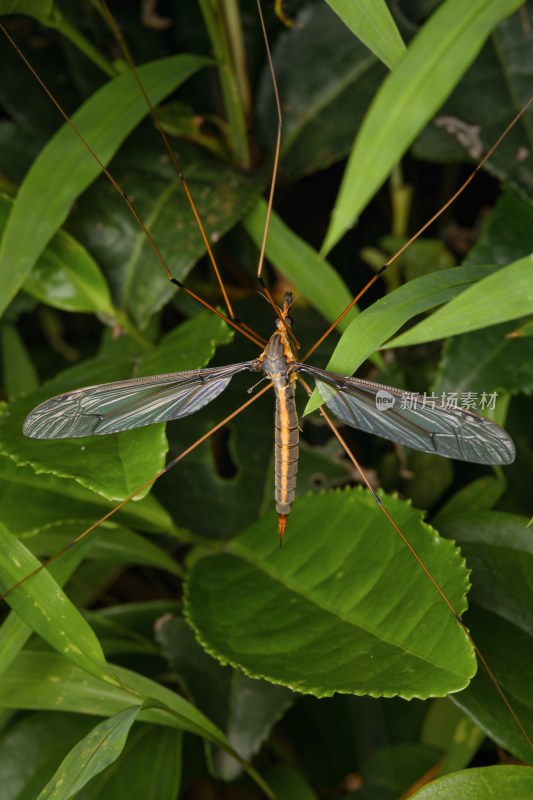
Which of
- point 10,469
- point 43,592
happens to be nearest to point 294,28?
point 10,469

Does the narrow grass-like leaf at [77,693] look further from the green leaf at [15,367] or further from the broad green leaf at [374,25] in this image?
the broad green leaf at [374,25]

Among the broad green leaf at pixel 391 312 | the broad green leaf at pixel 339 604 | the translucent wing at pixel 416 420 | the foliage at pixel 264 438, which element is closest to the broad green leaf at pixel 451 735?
the foliage at pixel 264 438

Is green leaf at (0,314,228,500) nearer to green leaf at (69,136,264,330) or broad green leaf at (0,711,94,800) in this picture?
green leaf at (69,136,264,330)

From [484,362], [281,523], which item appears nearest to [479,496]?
[484,362]

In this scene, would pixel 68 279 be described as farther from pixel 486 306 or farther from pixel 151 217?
pixel 486 306

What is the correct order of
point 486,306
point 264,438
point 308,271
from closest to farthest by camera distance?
point 486,306
point 308,271
point 264,438

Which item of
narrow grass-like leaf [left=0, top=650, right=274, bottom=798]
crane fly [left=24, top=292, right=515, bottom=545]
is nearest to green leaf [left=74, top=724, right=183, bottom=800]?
narrow grass-like leaf [left=0, top=650, right=274, bottom=798]
